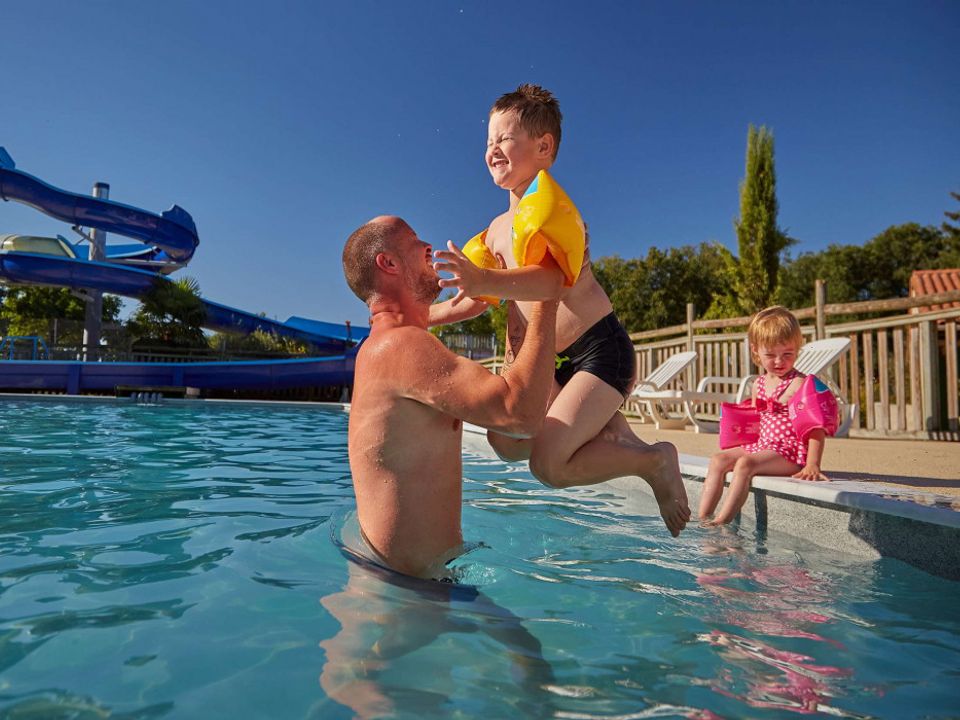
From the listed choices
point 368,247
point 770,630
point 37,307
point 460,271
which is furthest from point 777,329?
point 37,307

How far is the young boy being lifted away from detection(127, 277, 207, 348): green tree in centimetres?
2324

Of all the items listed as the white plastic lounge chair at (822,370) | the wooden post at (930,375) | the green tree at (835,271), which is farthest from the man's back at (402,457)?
the green tree at (835,271)

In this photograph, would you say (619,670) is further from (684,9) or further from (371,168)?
(684,9)

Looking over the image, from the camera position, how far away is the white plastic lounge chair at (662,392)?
29.8 ft

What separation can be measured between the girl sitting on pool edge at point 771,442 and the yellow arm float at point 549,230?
201 centimetres

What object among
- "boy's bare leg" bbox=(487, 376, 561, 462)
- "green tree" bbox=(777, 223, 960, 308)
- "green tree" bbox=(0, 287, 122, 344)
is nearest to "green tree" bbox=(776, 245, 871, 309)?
"green tree" bbox=(777, 223, 960, 308)

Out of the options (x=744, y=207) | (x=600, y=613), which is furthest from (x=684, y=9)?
(x=600, y=613)

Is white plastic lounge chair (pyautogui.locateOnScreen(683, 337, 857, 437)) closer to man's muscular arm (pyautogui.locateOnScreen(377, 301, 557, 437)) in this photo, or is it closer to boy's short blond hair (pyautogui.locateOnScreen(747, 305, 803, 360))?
boy's short blond hair (pyautogui.locateOnScreen(747, 305, 803, 360))

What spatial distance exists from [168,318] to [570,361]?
78.8 feet

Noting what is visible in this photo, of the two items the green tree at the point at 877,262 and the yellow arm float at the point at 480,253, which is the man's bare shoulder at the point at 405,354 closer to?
→ the yellow arm float at the point at 480,253

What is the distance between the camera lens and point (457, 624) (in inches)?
73.4

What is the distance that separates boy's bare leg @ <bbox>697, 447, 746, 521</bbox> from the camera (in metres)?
3.59

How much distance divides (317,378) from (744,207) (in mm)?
17917

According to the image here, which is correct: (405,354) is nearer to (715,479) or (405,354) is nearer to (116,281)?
(715,479)
